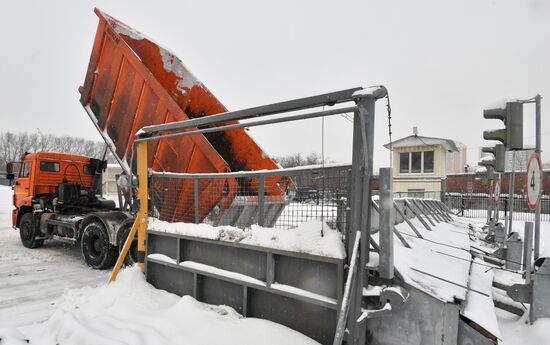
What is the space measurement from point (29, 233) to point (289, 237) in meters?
9.48

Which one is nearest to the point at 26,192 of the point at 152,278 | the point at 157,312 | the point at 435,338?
the point at 152,278

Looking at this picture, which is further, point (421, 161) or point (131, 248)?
point (421, 161)

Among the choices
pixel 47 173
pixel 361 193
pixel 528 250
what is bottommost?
pixel 528 250

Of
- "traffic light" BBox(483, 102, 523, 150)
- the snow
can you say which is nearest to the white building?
"traffic light" BBox(483, 102, 523, 150)

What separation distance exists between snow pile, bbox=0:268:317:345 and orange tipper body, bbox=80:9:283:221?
2.23m

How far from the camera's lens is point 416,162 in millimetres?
25891

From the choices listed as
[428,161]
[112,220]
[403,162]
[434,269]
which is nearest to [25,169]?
[112,220]

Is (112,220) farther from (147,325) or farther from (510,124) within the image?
(510,124)

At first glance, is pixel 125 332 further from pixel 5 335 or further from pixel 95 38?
pixel 95 38

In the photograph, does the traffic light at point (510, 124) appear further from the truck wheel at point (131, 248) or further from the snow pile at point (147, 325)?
the truck wheel at point (131, 248)

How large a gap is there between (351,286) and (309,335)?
0.73m

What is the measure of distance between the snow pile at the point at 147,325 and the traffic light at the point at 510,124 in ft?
14.1

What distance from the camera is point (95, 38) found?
661 centimetres

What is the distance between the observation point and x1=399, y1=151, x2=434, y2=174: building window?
25422mm
